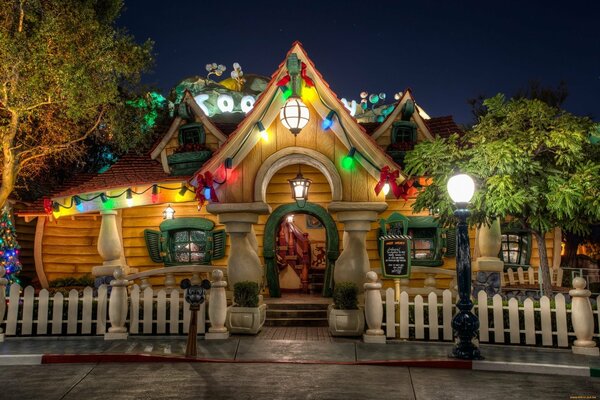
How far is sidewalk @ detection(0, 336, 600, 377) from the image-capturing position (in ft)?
27.1

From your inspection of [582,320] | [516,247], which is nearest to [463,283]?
[582,320]

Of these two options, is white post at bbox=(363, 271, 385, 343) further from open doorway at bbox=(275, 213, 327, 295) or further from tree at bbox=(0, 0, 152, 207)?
tree at bbox=(0, 0, 152, 207)

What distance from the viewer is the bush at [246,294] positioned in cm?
1088

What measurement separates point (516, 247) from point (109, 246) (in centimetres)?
1178

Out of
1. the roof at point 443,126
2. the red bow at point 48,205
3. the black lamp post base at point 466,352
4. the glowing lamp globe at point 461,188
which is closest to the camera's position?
the black lamp post base at point 466,352

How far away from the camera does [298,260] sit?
17.1 m

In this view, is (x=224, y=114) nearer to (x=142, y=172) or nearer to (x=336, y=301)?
(x=142, y=172)

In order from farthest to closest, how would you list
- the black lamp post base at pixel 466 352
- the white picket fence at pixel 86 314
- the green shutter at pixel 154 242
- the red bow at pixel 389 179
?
the green shutter at pixel 154 242 → the red bow at pixel 389 179 → the white picket fence at pixel 86 314 → the black lamp post base at pixel 466 352

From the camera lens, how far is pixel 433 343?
386 inches

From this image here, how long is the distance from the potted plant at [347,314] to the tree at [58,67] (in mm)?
7730

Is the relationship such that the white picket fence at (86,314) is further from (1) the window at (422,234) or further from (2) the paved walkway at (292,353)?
(1) the window at (422,234)

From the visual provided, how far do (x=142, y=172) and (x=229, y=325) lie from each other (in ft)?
20.4

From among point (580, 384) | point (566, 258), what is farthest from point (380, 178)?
point (566, 258)

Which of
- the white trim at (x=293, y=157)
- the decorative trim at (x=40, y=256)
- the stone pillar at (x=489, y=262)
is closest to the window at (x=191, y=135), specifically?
the white trim at (x=293, y=157)
